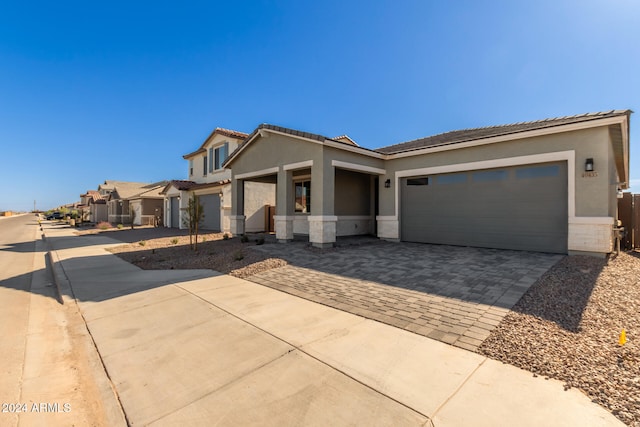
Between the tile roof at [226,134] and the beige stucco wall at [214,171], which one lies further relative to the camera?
the beige stucco wall at [214,171]

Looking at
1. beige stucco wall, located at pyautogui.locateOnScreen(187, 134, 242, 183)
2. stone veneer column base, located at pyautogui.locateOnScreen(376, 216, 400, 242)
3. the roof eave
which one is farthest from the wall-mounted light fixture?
beige stucco wall, located at pyautogui.locateOnScreen(187, 134, 242, 183)

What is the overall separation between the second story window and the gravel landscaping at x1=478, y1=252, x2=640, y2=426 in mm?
20158

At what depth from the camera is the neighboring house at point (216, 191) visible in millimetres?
18266

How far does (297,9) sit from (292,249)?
973cm

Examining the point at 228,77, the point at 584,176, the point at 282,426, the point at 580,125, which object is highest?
the point at 228,77

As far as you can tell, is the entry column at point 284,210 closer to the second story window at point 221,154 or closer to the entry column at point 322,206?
the entry column at point 322,206

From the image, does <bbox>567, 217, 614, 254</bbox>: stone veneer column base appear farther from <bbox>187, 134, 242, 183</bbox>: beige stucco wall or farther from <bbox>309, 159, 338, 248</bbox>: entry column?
<bbox>187, 134, 242, 183</bbox>: beige stucco wall

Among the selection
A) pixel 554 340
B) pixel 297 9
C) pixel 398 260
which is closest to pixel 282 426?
pixel 554 340

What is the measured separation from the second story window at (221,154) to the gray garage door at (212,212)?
258 cm

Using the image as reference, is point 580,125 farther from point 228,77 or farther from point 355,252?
point 228,77

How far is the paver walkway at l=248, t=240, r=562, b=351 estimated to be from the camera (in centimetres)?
421

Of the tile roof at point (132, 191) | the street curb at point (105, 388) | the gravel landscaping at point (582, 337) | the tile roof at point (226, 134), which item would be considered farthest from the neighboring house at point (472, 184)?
the tile roof at point (132, 191)

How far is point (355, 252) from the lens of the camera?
32.3 feet

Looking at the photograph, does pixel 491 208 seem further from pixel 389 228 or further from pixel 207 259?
pixel 207 259
